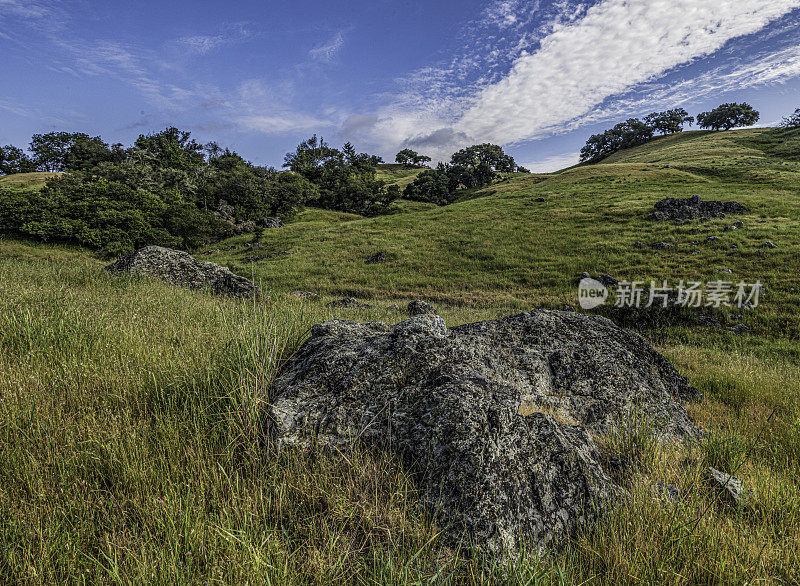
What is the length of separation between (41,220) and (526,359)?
160ft

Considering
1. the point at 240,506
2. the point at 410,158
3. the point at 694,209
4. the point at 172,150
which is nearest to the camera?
the point at 240,506

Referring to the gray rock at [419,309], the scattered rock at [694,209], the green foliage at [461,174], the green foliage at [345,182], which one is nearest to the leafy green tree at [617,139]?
the green foliage at [461,174]

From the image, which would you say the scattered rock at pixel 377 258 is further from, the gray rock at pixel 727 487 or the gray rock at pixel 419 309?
the gray rock at pixel 727 487

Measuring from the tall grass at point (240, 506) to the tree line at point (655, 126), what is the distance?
127786 millimetres

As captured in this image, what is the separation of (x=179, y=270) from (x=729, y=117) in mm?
140877

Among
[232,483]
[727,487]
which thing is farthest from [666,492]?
[232,483]

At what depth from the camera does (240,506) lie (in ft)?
6.56

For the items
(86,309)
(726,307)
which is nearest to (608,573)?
(86,309)

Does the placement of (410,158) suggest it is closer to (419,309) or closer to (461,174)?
(461,174)

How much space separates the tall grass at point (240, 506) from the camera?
67.3 inches

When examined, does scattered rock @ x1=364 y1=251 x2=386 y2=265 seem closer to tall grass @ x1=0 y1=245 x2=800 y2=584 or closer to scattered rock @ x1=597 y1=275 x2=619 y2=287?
scattered rock @ x1=597 y1=275 x2=619 y2=287

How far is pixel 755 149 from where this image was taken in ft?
205

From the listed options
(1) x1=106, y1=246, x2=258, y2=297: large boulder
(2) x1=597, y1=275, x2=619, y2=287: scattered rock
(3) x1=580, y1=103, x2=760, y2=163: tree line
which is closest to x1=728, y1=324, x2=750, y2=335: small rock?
(2) x1=597, y1=275, x2=619, y2=287: scattered rock

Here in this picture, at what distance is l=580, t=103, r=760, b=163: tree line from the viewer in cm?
9338
